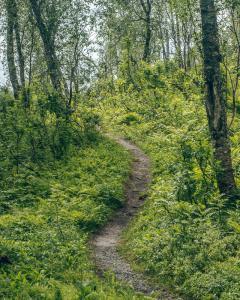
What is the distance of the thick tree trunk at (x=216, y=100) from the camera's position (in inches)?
543

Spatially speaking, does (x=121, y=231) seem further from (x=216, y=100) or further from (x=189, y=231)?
(x=216, y=100)

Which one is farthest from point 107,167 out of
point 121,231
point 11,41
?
point 11,41

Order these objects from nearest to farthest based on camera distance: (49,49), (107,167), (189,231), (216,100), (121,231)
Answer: (189,231), (216,100), (121,231), (107,167), (49,49)

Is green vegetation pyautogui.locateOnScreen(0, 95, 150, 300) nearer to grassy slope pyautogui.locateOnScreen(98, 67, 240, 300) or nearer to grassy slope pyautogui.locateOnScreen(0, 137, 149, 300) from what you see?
grassy slope pyautogui.locateOnScreen(0, 137, 149, 300)

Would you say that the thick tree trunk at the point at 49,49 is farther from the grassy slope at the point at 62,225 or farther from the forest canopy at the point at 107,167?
Result: the grassy slope at the point at 62,225

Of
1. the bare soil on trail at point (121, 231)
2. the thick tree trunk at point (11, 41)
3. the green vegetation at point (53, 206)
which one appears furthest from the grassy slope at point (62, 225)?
the thick tree trunk at point (11, 41)

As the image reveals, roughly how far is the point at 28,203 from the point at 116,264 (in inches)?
217

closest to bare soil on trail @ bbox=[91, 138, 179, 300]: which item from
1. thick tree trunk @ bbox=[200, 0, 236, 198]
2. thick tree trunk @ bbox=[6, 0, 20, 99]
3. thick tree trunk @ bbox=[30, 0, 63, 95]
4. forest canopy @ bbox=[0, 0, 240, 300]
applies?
forest canopy @ bbox=[0, 0, 240, 300]

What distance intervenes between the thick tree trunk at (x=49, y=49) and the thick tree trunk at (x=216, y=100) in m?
12.2

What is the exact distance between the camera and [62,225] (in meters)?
14.5

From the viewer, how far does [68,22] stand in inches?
984

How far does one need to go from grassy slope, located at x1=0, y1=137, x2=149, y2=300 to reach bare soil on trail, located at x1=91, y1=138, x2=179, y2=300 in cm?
35

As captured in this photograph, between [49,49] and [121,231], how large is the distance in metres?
13.0

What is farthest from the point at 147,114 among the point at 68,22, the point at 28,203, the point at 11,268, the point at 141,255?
the point at 11,268
